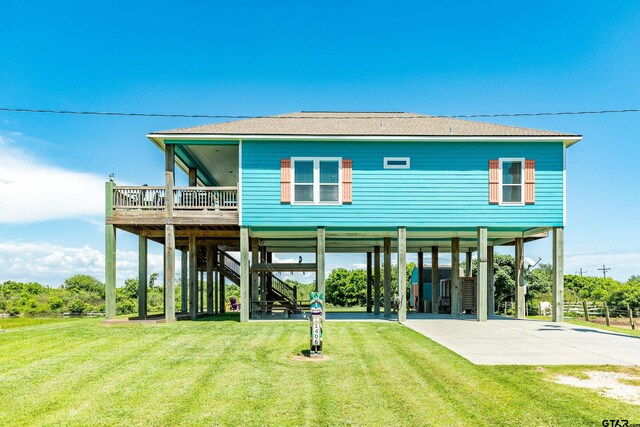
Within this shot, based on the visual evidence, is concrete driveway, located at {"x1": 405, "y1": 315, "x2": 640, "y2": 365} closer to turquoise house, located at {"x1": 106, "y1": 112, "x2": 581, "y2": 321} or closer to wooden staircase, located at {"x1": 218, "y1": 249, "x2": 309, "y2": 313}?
turquoise house, located at {"x1": 106, "y1": 112, "x2": 581, "y2": 321}

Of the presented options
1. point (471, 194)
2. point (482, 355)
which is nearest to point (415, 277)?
point (471, 194)

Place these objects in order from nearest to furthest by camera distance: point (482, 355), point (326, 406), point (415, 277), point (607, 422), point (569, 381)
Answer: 1. point (607, 422)
2. point (326, 406)
3. point (569, 381)
4. point (482, 355)
5. point (415, 277)

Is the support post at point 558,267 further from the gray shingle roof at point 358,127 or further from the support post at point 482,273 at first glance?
the gray shingle roof at point 358,127

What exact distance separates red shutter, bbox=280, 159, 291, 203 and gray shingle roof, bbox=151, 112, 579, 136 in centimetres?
111

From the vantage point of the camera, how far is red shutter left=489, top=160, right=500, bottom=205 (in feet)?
59.8

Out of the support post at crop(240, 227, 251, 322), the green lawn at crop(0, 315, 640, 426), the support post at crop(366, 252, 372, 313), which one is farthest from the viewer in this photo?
the support post at crop(366, 252, 372, 313)

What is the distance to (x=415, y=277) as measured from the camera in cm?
3341

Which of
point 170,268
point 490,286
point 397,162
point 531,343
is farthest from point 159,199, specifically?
point 490,286

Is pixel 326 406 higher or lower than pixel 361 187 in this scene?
lower

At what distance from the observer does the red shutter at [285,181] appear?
710 inches

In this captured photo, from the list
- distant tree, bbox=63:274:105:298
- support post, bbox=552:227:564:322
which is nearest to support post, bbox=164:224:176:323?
support post, bbox=552:227:564:322

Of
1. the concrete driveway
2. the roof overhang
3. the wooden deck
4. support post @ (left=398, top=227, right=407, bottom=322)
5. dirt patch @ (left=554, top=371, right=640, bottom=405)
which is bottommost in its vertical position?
the concrete driveway

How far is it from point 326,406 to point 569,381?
175 inches

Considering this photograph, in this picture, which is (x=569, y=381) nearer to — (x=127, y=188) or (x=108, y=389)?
(x=108, y=389)
